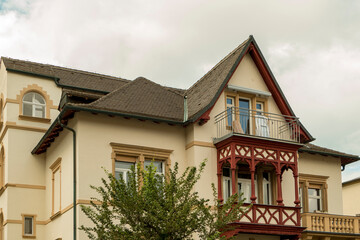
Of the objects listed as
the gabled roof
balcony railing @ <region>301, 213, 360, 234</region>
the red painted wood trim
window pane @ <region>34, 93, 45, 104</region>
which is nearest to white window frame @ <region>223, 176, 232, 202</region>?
the gabled roof

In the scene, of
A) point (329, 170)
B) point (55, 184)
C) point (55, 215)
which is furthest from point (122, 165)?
point (329, 170)

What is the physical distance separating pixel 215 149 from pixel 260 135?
1.99 meters

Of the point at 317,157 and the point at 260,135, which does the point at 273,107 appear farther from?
the point at 317,157

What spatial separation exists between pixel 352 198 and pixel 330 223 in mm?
13149

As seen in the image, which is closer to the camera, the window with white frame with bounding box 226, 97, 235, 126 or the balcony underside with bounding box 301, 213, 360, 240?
the window with white frame with bounding box 226, 97, 235, 126

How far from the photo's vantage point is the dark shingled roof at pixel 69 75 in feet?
94.5

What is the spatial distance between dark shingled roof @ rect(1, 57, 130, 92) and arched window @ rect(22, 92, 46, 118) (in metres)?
1.08

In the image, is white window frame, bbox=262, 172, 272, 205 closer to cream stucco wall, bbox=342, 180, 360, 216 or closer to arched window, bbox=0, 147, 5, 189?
arched window, bbox=0, 147, 5, 189

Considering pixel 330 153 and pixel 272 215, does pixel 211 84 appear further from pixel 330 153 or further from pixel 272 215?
pixel 330 153

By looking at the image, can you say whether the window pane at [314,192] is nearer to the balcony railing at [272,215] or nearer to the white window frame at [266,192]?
the white window frame at [266,192]

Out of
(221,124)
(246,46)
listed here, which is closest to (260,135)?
(221,124)

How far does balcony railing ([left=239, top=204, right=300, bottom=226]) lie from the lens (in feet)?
75.6

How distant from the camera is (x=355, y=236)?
2641 cm

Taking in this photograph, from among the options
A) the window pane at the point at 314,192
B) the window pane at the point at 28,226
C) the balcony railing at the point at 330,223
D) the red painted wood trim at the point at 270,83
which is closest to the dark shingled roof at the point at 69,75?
the window pane at the point at 28,226
